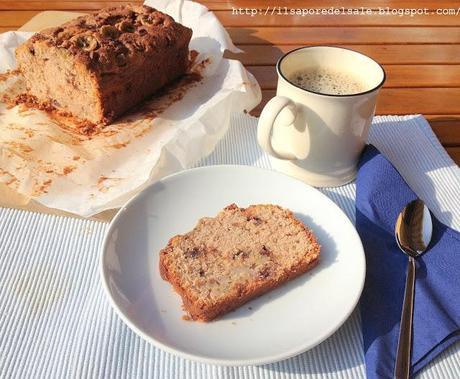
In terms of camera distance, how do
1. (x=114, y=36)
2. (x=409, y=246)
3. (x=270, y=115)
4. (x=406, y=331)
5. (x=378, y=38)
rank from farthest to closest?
(x=378, y=38) < (x=114, y=36) < (x=270, y=115) < (x=409, y=246) < (x=406, y=331)

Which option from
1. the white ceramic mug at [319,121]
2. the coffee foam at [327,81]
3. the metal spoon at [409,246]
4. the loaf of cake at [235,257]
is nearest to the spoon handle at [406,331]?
the metal spoon at [409,246]

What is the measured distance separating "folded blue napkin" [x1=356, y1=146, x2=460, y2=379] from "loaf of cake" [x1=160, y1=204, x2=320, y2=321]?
13 cm

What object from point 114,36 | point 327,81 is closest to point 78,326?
point 327,81

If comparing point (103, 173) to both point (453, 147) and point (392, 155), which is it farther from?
point (453, 147)

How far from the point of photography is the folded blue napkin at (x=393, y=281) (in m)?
0.73

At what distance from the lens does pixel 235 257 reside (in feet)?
2.61

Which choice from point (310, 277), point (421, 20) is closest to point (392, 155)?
point (310, 277)

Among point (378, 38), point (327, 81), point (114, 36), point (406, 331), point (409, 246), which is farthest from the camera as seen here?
point (378, 38)

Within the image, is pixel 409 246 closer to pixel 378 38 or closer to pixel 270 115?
pixel 270 115

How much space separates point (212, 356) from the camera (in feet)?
2.17

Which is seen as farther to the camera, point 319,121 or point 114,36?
point 114,36

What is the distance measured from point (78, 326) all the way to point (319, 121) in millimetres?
608

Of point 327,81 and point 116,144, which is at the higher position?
point 327,81

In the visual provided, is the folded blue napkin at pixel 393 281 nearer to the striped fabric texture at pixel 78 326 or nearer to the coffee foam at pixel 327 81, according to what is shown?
the striped fabric texture at pixel 78 326
